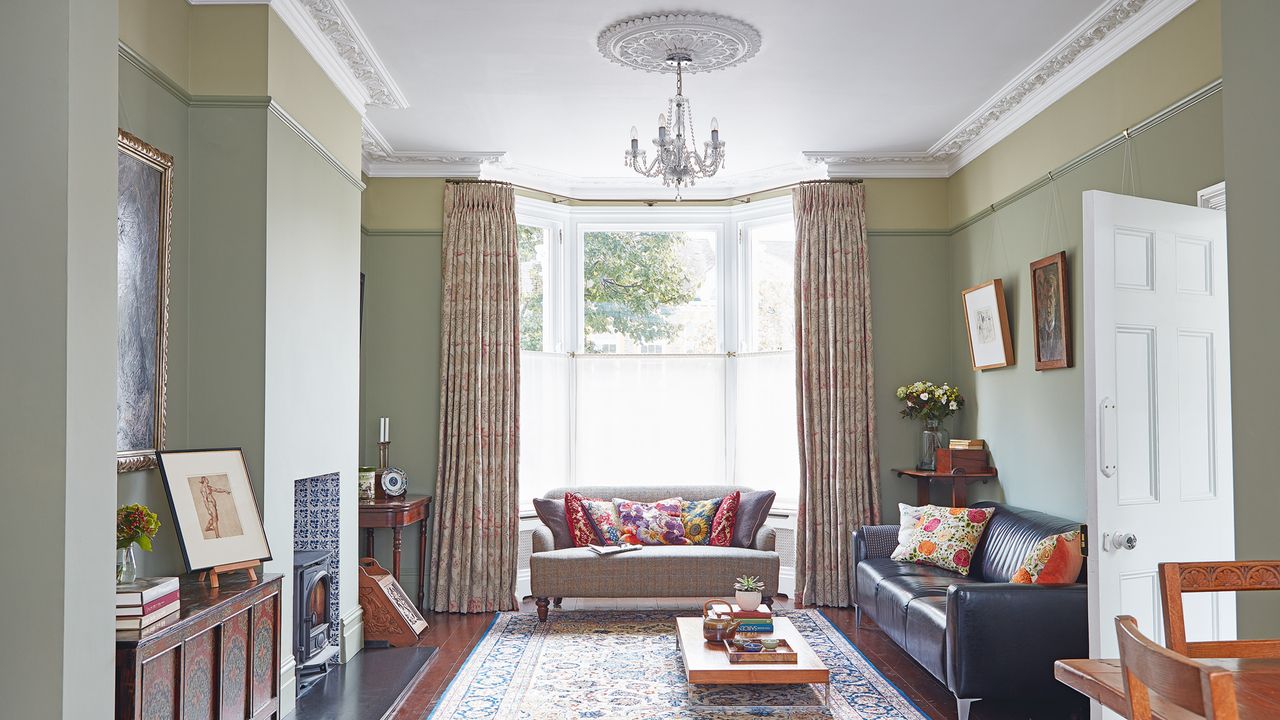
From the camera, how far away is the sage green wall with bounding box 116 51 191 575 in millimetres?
3352

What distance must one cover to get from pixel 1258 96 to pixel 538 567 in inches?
184

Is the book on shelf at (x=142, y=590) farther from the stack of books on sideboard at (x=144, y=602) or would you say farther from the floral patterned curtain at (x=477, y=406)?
the floral patterned curtain at (x=477, y=406)

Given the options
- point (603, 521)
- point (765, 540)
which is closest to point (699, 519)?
point (765, 540)

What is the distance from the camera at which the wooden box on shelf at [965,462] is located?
6039 millimetres

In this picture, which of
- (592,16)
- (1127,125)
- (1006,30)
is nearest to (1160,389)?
(1127,125)

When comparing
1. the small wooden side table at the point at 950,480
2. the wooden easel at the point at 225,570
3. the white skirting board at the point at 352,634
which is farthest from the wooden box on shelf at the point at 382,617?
the small wooden side table at the point at 950,480

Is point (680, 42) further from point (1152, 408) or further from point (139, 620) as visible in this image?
point (139, 620)

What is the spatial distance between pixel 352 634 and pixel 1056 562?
11.7ft

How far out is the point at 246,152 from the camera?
12.5ft

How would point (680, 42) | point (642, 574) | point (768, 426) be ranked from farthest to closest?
point (768, 426) → point (642, 574) → point (680, 42)

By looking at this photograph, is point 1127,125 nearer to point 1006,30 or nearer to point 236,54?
point 1006,30

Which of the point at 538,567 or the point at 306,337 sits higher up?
the point at 306,337

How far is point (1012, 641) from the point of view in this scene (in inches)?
153

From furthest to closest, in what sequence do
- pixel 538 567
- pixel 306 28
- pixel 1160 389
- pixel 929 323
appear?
1. pixel 929 323
2. pixel 538 567
3. pixel 306 28
4. pixel 1160 389
